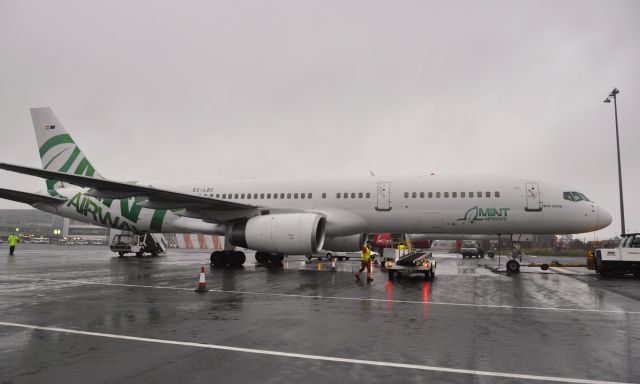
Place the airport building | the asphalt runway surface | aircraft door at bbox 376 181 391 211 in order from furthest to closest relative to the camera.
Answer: the airport building
aircraft door at bbox 376 181 391 211
the asphalt runway surface

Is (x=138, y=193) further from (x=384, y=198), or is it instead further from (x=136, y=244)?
(x=136, y=244)

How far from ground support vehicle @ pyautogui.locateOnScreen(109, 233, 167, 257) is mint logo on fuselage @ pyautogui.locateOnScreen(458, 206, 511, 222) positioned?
77.8 feet

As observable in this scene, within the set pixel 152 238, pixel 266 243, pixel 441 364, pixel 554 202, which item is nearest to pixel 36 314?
pixel 441 364

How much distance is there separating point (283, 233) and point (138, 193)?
19.9 feet

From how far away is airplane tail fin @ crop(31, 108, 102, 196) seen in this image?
22.8 m

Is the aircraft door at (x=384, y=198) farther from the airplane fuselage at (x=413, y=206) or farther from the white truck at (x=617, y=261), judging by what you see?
the white truck at (x=617, y=261)

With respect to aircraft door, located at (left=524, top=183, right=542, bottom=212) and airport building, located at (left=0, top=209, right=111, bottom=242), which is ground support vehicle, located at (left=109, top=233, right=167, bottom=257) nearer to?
aircraft door, located at (left=524, top=183, right=542, bottom=212)

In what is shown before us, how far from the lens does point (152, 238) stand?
32.2m

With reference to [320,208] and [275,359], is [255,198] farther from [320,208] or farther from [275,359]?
[275,359]

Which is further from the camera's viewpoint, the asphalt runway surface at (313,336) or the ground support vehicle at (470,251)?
the ground support vehicle at (470,251)

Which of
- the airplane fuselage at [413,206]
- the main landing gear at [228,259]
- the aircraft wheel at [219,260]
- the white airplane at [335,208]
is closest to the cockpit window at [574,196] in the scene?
the white airplane at [335,208]

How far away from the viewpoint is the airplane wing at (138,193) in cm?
1425

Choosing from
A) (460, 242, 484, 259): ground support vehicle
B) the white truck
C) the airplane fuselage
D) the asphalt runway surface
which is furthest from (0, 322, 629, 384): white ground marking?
(460, 242, 484, 259): ground support vehicle

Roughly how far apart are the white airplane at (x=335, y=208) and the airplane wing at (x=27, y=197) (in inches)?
3.0
